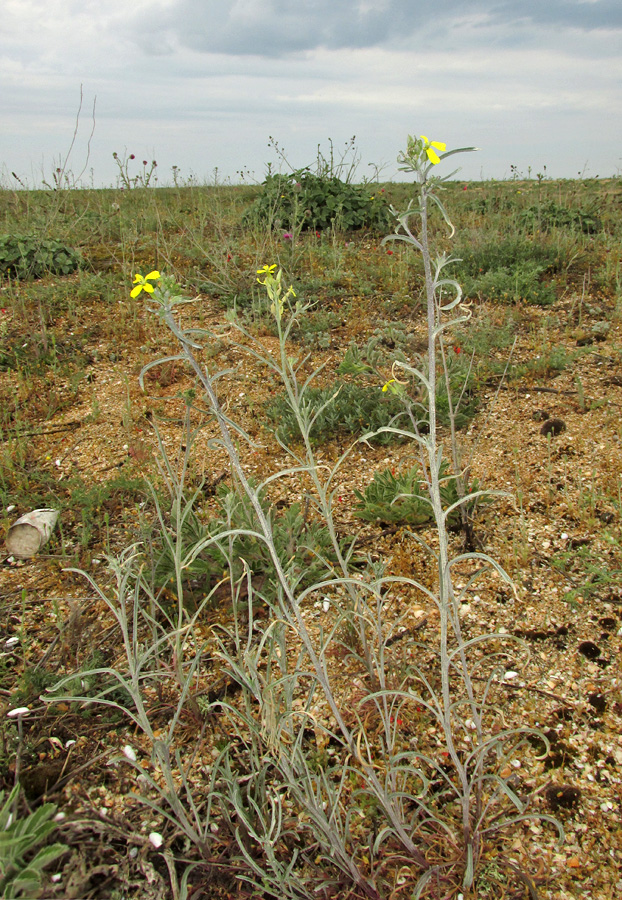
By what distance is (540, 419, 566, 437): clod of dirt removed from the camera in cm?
326

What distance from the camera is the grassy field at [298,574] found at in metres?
1.52

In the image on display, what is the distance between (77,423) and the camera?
12.4 feet

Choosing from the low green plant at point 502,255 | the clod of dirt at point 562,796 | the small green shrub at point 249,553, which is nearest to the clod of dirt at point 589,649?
the clod of dirt at point 562,796

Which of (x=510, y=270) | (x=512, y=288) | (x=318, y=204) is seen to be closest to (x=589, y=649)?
(x=512, y=288)

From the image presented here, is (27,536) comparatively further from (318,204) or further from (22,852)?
(318,204)

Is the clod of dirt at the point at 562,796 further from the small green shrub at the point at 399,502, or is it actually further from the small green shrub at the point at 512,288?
the small green shrub at the point at 512,288

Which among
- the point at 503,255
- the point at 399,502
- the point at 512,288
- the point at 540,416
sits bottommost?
the point at 399,502

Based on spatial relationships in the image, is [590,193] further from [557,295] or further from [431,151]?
[431,151]

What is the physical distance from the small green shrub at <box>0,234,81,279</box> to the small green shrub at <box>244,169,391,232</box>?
1.96 meters

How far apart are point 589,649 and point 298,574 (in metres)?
1.07

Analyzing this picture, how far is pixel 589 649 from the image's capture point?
2066 mm

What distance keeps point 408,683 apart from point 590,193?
799 cm

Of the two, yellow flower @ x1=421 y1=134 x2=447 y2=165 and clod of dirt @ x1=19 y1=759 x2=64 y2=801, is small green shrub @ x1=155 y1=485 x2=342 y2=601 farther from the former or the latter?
yellow flower @ x1=421 y1=134 x2=447 y2=165

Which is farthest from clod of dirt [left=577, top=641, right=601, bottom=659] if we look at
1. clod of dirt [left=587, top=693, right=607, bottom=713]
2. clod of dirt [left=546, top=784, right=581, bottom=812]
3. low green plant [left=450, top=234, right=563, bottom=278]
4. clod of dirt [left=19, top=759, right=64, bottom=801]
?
low green plant [left=450, top=234, right=563, bottom=278]
